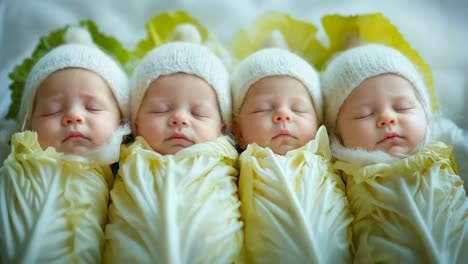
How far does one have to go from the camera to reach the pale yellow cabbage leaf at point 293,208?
988 mm

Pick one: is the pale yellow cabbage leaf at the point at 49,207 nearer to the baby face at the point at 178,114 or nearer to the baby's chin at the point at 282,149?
the baby face at the point at 178,114

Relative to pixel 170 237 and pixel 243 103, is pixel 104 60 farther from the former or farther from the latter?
pixel 170 237

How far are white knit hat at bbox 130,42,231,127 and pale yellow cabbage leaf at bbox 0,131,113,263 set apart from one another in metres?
0.31

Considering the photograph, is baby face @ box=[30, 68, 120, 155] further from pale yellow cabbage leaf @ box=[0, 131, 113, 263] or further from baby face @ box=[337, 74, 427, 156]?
baby face @ box=[337, 74, 427, 156]

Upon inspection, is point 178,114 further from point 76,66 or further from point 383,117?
point 383,117

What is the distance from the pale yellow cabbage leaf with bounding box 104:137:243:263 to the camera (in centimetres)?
96

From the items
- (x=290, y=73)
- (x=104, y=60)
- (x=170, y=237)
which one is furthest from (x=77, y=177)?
(x=290, y=73)

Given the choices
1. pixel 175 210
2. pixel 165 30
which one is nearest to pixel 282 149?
pixel 175 210

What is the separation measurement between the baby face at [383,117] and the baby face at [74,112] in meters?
0.68

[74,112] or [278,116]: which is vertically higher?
[74,112]

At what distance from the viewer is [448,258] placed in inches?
37.8

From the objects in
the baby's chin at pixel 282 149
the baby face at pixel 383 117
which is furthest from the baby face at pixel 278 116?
the baby face at pixel 383 117

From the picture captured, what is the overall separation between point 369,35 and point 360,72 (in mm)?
303

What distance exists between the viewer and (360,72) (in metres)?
1.32
